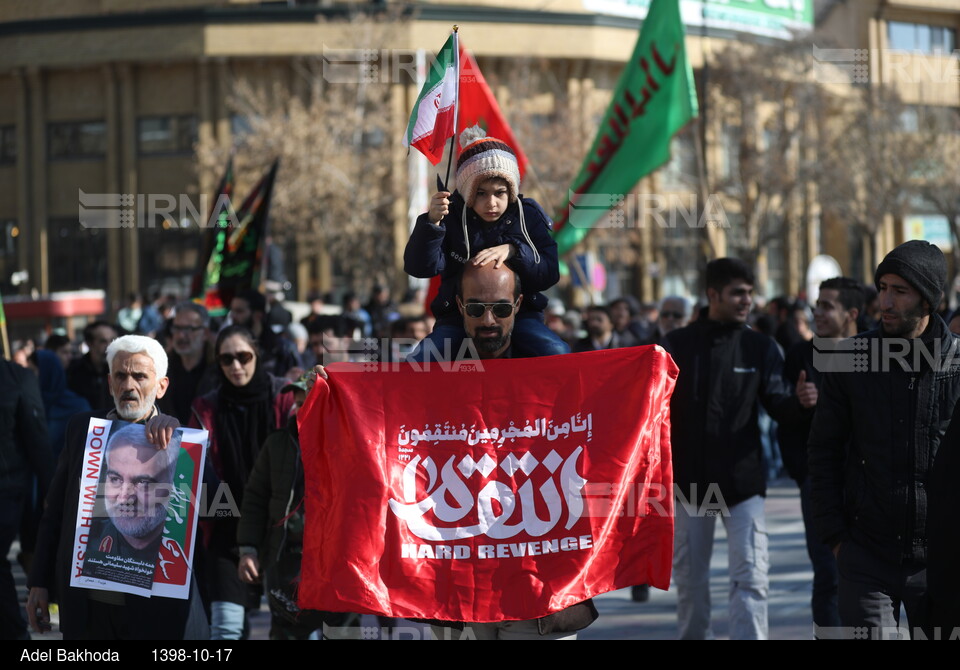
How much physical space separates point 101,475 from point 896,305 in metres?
3.12

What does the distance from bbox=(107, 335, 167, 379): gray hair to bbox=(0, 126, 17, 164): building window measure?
143ft

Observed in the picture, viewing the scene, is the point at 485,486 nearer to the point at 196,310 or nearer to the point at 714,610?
the point at 714,610

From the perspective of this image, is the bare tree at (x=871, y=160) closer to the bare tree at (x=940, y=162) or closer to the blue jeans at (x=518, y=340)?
the bare tree at (x=940, y=162)

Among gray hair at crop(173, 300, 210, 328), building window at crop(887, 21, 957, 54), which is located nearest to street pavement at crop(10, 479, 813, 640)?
gray hair at crop(173, 300, 210, 328)

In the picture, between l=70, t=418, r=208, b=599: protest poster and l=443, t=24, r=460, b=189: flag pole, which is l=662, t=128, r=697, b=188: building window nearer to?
l=443, t=24, r=460, b=189: flag pole

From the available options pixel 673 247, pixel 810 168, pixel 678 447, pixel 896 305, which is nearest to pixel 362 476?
pixel 896 305

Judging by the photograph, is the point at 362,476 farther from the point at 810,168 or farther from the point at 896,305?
the point at 810,168

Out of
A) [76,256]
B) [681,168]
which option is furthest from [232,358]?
[76,256]

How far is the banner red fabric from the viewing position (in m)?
4.60

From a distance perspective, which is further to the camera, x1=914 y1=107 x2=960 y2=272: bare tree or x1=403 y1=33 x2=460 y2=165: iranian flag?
x1=914 y1=107 x2=960 y2=272: bare tree

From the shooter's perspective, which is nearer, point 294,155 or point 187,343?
point 187,343

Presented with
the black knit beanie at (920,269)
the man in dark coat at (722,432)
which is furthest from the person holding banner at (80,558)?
the man in dark coat at (722,432)

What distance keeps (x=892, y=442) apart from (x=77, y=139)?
43548 mm

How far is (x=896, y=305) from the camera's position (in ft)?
16.4
